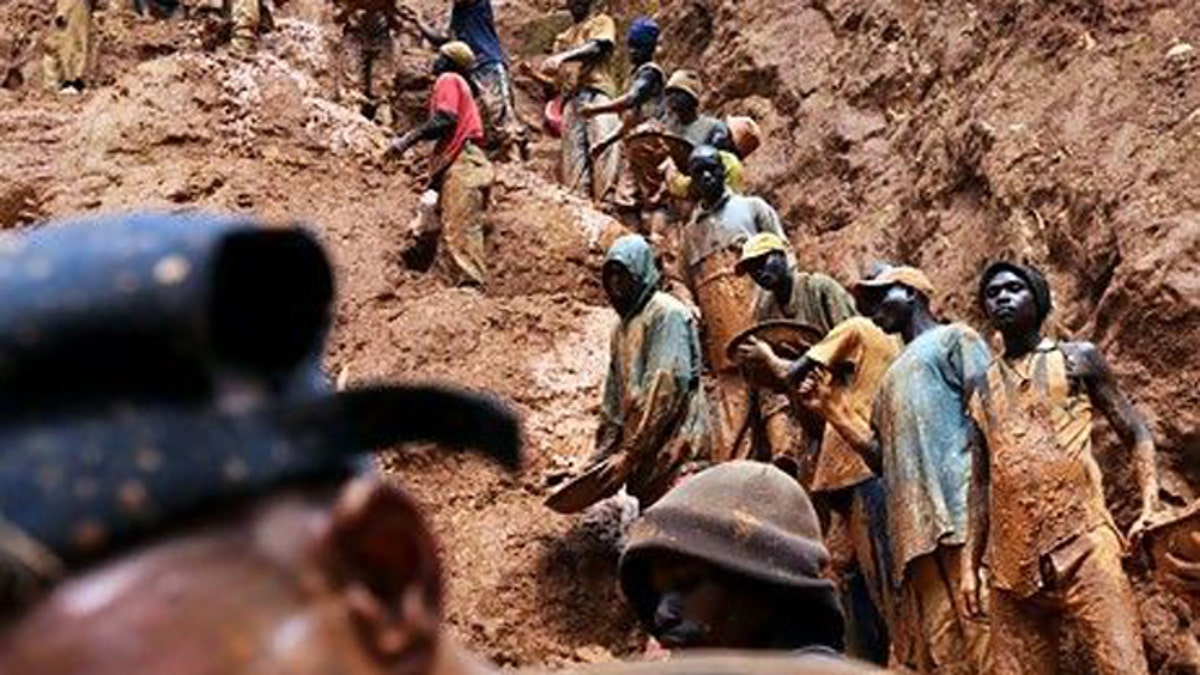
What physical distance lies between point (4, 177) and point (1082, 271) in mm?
5602

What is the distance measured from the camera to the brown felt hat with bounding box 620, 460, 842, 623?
312 cm

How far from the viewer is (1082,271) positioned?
1137 cm

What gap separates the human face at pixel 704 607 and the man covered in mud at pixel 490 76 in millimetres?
11413

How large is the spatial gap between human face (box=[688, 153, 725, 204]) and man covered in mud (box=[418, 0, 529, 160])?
391 centimetres

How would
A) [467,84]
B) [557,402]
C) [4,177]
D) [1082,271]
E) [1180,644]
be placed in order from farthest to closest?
[467,84] < [4,177] < [1082,271] < [557,402] < [1180,644]

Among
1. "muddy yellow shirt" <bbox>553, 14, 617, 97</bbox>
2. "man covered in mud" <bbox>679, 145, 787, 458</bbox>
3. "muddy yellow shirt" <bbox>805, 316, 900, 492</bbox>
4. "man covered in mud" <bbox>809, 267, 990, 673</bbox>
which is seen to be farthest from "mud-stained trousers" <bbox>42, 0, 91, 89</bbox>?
"man covered in mud" <bbox>809, 267, 990, 673</bbox>

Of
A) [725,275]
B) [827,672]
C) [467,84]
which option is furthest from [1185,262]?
[827,672]

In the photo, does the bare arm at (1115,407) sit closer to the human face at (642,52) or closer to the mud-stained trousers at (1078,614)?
the mud-stained trousers at (1078,614)

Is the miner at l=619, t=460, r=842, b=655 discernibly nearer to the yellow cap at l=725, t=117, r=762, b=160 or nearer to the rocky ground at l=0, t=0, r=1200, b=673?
the rocky ground at l=0, t=0, r=1200, b=673

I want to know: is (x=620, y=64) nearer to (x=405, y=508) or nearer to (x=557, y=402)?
(x=557, y=402)

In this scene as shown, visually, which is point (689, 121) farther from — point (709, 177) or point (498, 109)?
point (498, 109)

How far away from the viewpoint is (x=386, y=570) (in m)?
0.98

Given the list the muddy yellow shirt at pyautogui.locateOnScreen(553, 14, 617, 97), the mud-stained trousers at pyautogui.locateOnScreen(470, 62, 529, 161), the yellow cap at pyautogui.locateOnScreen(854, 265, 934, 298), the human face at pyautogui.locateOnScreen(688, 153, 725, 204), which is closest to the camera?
the yellow cap at pyautogui.locateOnScreen(854, 265, 934, 298)

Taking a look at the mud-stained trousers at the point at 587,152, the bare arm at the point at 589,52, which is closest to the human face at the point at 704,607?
the mud-stained trousers at the point at 587,152
